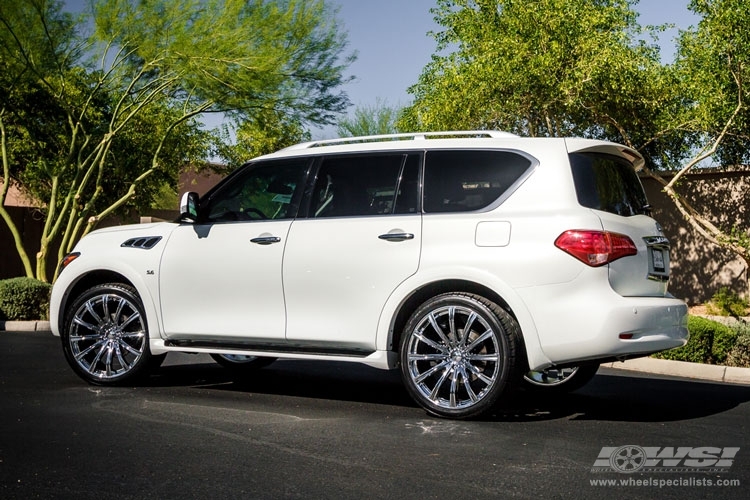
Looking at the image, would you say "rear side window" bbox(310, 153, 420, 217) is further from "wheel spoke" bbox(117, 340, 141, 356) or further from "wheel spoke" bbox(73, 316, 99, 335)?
"wheel spoke" bbox(73, 316, 99, 335)

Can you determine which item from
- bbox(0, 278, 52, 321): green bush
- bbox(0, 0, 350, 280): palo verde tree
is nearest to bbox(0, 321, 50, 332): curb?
bbox(0, 278, 52, 321): green bush

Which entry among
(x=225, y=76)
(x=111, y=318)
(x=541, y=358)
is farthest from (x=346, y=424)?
(x=225, y=76)

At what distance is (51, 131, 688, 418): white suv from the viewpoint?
638 cm

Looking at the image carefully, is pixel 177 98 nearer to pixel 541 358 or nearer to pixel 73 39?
pixel 73 39

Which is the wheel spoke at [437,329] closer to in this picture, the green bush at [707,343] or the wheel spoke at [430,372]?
the wheel spoke at [430,372]

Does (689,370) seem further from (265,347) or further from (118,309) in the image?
(118,309)

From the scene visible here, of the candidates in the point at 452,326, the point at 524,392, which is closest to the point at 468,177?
the point at 452,326

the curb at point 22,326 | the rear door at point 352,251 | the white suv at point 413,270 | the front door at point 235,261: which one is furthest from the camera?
the curb at point 22,326

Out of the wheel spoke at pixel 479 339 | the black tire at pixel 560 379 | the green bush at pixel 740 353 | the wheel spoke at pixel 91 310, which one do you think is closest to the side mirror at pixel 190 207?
the wheel spoke at pixel 91 310

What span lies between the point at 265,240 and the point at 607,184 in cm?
266

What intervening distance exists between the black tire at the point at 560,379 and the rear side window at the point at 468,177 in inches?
66.8

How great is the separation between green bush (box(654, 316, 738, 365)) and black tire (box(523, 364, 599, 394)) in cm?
346

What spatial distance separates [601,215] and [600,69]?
11.2 metres

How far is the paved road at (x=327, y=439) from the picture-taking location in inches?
189
